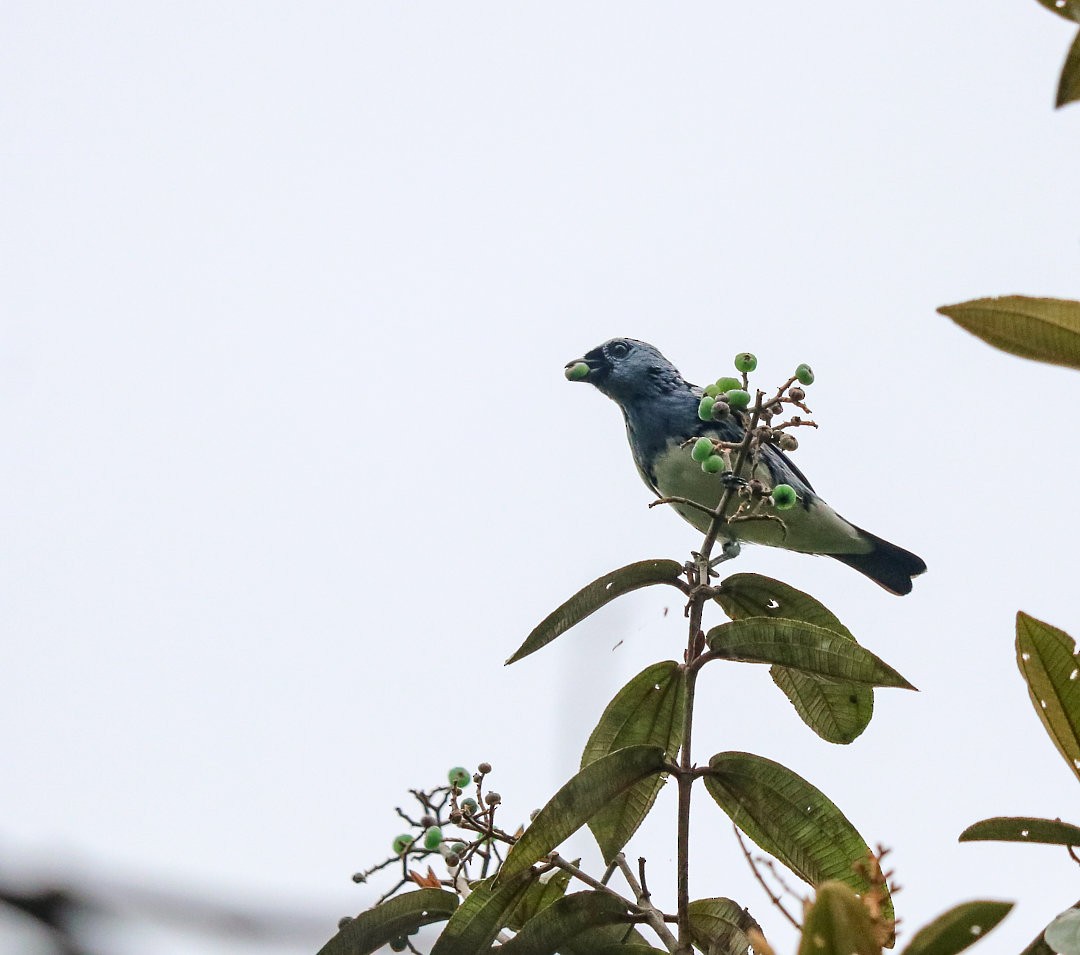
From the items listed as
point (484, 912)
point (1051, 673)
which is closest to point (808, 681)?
point (1051, 673)

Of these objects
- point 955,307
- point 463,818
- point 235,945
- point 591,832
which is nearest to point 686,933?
point 591,832

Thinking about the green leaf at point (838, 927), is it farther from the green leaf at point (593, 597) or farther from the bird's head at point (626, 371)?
the bird's head at point (626, 371)

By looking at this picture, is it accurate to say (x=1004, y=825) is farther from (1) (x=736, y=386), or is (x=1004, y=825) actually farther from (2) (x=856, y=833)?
(1) (x=736, y=386)

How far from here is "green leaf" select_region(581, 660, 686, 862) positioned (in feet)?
7.19

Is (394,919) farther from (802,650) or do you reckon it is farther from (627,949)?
(802,650)

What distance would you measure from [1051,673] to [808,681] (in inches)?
26.4

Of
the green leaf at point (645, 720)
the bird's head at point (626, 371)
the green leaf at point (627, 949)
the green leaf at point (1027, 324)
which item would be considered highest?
the bird's head at point (626, 371)

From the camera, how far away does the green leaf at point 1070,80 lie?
1646 mm

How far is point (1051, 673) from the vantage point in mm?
1861

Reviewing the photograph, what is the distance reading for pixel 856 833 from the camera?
2.09 meters

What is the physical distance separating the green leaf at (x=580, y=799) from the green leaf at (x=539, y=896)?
24 cm

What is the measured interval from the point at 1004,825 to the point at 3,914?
1739mm

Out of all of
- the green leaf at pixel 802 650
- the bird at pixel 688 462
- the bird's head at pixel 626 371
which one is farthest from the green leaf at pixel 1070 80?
the bird's head at pixel 626 371

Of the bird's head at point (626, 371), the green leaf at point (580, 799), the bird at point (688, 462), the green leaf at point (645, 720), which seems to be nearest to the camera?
the green leaf at point (580, 799)
